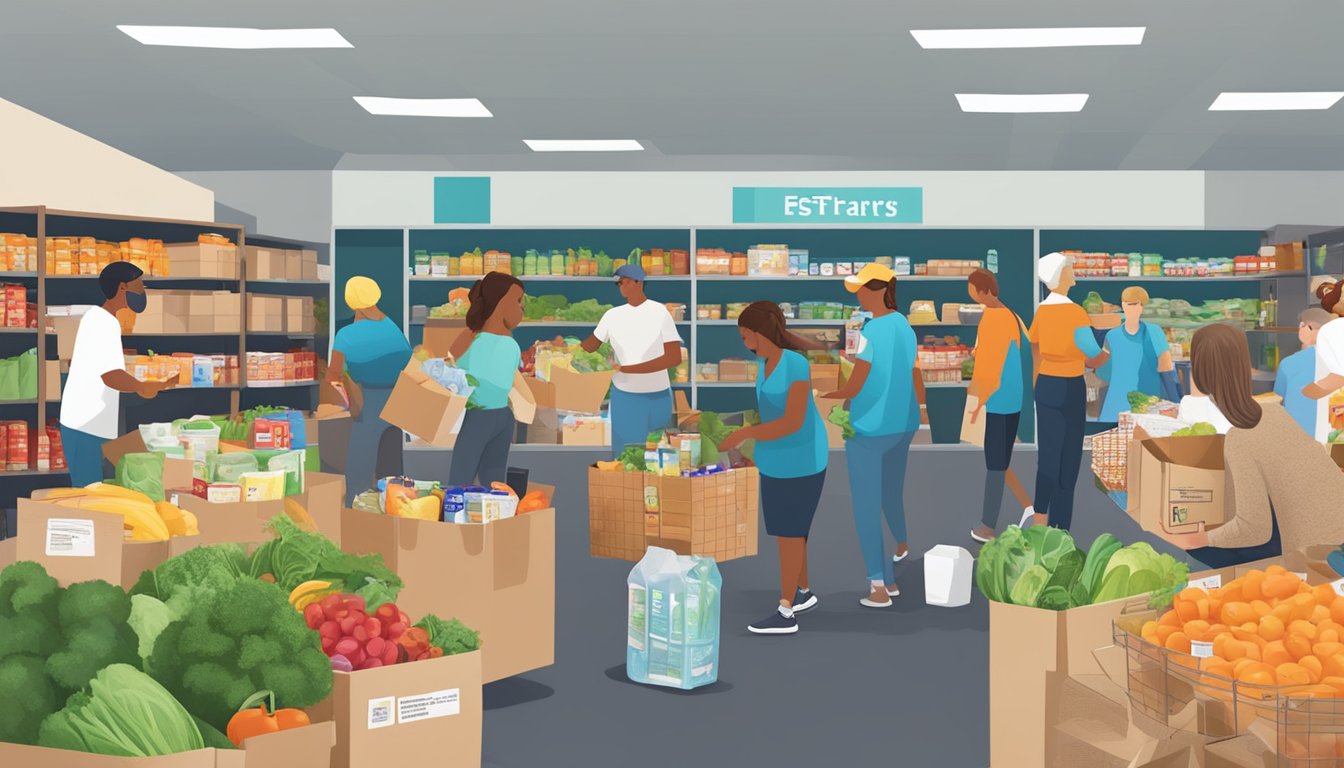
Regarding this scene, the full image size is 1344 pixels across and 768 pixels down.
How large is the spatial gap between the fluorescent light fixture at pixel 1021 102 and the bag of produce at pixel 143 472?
229 inches

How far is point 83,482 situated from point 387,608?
3.91 meters

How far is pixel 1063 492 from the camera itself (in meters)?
6.89

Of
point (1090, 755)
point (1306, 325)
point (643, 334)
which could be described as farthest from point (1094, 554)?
point (643, 334)

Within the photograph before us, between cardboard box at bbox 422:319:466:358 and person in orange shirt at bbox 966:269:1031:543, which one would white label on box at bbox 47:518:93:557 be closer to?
person in orange shirt at bbox 966:269:1031:543

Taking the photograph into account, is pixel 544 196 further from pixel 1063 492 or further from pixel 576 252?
pixel 1063 492

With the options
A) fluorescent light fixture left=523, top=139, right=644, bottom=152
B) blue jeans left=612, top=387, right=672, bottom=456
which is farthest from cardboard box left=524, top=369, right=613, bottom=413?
fluorescent light fixture left=523, top=139, right=644, bottom=152

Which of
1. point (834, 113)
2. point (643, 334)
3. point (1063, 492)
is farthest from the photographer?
point (834, 113)

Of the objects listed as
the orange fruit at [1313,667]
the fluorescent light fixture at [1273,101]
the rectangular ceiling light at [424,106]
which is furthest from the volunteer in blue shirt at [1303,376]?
the rectangular ceiling light at [424,106]

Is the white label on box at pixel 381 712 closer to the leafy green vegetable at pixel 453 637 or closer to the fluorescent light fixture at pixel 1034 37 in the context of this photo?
the leafy green vegetable at pixel 453 637

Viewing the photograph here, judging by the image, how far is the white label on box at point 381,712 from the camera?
2.59 metres

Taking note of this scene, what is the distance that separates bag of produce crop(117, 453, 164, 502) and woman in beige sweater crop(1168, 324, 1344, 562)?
3.47m

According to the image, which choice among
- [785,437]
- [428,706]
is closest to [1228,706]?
[428,706]

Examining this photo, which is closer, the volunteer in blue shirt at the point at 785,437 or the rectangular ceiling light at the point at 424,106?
the volunteer in blue shirt at the point at 785,437

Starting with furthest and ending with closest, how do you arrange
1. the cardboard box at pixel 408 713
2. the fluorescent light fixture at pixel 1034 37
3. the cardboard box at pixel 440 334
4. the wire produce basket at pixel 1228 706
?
the cardboard box at pixel 440 334 < the fluorescent light fixture at pixel 1034 37 < the cardboard box at pixel 408 713 < the wire produce basket at pixel 1228 706
